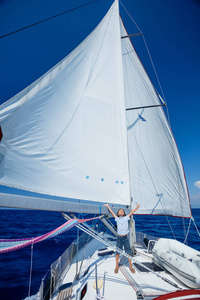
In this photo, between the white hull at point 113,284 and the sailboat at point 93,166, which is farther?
the sailboat at point 93,166

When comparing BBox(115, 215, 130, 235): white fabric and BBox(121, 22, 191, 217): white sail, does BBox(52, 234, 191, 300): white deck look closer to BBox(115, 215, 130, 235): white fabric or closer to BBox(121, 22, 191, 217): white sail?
BBox(115, 215, 130, 235): white fabric

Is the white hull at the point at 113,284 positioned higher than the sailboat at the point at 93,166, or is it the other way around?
the sailboat at the point at 93,166

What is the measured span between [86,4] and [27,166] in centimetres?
792

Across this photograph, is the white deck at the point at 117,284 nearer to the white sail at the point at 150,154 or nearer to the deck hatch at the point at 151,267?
the deck hatch at the point at 151,267

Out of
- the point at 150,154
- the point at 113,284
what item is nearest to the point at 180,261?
the point at 113,284

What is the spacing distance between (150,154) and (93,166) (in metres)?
3.68

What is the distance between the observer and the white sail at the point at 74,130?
334cm

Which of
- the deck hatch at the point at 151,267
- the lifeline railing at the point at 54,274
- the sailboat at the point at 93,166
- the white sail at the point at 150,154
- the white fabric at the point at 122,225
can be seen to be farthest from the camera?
the white sail at the point at 150,154

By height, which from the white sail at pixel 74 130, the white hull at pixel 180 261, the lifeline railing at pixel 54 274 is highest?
the white sail at pixel 74 130

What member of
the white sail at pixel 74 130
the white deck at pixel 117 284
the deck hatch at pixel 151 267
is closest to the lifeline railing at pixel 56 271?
the white deck at pixel 117 284

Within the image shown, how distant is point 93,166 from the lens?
4.22 meters

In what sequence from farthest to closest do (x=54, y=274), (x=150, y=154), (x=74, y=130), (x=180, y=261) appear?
(x=150, y=154), (x=74, y=130), (x=54, y=274), (x=180, y=261)

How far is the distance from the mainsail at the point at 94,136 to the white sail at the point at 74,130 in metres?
0.02

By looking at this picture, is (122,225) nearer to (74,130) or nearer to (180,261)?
(180,261)
